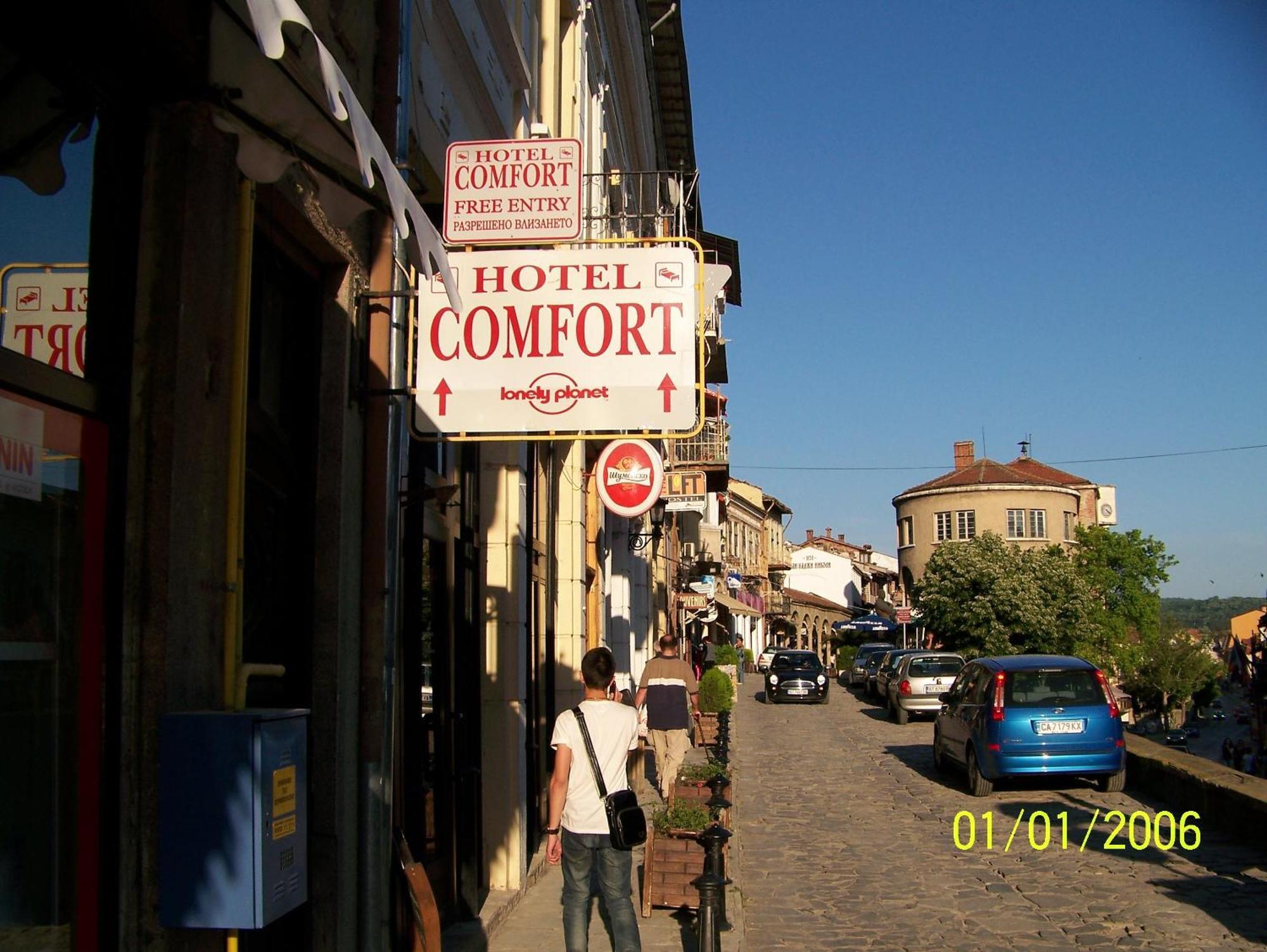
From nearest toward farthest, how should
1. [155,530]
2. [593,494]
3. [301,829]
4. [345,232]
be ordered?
[155,530], [301,829], [345,232], [593,494]

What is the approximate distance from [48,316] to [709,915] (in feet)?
14.1

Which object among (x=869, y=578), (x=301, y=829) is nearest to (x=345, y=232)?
(x=301, y=829)

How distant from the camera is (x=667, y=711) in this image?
1300 centimetres

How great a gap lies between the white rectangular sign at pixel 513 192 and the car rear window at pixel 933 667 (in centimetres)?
2227

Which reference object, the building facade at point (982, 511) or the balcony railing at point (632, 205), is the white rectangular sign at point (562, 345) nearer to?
the balcony railing at point (632, 205)

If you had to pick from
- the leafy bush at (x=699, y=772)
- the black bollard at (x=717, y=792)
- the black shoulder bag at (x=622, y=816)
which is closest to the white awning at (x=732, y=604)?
the leafy bush at (x=699, y=772)

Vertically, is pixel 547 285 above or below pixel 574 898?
above

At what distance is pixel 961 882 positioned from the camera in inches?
394

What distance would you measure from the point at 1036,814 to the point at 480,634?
7.32 m

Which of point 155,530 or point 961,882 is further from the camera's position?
point 961,882

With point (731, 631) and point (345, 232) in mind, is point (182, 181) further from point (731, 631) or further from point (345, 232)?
point (731, 631)

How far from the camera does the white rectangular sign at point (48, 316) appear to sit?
139 inches

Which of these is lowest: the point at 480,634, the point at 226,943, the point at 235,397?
the point at 226,943
